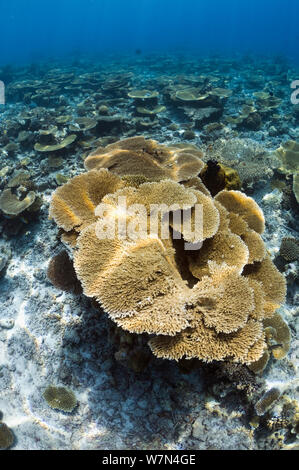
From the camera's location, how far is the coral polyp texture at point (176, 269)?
249cm

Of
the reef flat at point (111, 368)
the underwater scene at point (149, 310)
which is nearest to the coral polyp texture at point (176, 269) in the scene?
the underwater scene at point (149, 310)

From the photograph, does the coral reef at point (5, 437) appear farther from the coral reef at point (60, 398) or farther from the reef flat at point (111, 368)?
the coral reef at point (60, 398)

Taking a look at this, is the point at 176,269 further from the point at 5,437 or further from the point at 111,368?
the point at 5,437

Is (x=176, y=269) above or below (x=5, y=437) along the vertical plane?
above

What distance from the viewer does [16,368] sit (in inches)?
147

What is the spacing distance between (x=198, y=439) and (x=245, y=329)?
144 cm

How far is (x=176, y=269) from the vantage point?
3.05 m

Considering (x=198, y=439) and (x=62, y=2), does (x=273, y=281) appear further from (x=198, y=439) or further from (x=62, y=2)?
(x=62, y=2)

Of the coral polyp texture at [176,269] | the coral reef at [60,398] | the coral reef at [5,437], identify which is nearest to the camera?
the coral polyp texture at [176,269]

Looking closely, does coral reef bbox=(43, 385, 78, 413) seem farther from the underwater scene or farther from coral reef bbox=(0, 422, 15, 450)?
coral reef bbox=(0, 422, 15, 450)

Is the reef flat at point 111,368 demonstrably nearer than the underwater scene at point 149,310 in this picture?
No

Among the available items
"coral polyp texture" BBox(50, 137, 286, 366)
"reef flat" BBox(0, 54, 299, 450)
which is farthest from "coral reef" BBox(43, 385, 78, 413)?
"coral polyp texture" BBox(50, 137, 286, 366)

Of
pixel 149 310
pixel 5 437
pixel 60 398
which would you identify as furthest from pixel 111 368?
pixel 149 310

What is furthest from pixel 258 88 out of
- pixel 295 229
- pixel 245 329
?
pixel 245 329
